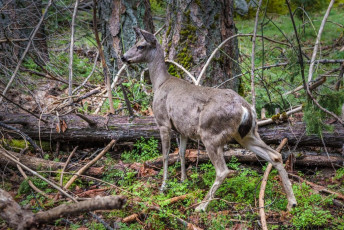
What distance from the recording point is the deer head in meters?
5.77

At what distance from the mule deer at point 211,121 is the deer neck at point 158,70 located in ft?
0.30

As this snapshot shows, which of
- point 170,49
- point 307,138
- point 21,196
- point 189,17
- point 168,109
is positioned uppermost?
point 189,17

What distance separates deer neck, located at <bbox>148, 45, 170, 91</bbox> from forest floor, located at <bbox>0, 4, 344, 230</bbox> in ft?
3.35

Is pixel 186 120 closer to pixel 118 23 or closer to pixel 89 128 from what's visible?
pixel 89 128

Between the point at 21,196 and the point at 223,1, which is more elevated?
the point at 223,1

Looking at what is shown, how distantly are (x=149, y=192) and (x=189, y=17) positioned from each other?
326 cm

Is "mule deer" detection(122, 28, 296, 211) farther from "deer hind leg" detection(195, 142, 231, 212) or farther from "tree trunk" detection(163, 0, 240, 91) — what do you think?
"tree trunk" detection(163, 0, 240, 91)

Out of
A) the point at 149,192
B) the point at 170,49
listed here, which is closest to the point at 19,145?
the point at 149,192

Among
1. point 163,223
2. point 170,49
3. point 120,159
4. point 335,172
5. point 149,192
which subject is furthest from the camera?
point 170,49

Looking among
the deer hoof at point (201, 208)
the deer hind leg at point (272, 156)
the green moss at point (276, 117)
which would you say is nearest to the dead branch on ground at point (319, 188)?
the deer hind leg at point (272, 156)

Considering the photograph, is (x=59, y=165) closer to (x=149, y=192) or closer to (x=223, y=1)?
(x=149, y=192)

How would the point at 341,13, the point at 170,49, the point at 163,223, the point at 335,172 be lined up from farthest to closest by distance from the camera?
the point at 341,13
the point at 170,49
the point at 335,172
the point at 163,223

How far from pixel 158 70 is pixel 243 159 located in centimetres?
199

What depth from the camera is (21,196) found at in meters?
5.04
